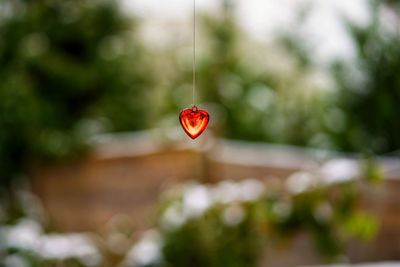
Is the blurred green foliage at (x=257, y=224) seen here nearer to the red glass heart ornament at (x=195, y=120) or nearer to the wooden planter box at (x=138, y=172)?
the red glass heart ornament at (x=195, y=120)

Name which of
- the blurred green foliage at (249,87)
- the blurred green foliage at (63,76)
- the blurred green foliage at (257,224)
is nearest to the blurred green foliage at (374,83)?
the blurred green foliage at (249,87)

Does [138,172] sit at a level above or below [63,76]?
below

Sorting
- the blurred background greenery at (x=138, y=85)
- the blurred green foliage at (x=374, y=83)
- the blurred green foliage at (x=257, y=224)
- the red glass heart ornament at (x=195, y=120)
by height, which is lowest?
the red glass heart ornament at (x=195, y=120)

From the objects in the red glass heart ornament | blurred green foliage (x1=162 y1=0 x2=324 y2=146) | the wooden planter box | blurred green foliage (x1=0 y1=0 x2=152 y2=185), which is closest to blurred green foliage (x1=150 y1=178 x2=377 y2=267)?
the red glass heart ornament

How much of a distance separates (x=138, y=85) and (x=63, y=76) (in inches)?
45.7

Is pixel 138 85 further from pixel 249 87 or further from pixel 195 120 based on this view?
pixel 195 120

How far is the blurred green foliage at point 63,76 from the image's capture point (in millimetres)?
7824

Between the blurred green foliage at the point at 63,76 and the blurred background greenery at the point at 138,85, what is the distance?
2 centimetres

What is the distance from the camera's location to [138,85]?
30.5ft

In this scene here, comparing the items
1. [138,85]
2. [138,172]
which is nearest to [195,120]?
[138,172]

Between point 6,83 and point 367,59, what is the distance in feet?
14.5

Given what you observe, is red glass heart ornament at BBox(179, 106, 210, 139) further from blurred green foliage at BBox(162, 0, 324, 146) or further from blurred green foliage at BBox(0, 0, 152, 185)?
blurred green foliage at BBox(162, 0, 324, 146)

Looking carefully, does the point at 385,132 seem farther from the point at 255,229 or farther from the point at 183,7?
the point at 183,7

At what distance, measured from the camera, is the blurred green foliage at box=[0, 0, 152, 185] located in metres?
7.82
